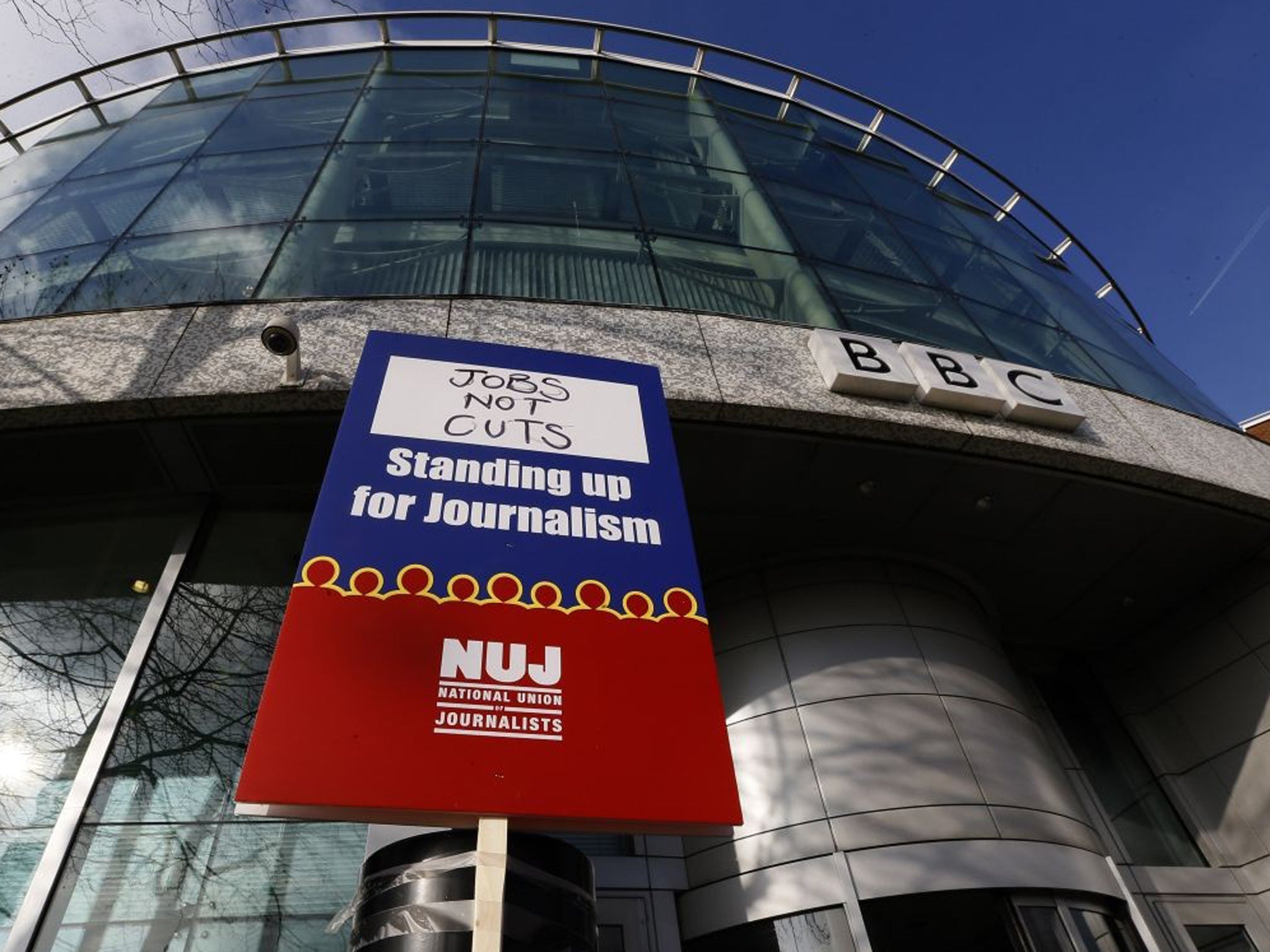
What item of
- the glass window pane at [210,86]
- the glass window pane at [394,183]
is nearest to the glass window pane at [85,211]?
the glass window pane at [394,183]

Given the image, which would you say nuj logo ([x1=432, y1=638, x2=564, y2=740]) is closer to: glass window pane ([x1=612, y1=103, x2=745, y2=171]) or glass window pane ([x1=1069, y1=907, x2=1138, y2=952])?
glass window pane ([x1=1069, y1=907, x2=1138, y2=952])

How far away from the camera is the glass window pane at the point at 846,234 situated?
8492 mm

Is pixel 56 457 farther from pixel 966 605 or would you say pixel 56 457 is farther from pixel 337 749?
pixel 966 605

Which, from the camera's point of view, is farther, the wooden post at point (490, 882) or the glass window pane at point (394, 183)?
the glass window pane at point (394, 183)

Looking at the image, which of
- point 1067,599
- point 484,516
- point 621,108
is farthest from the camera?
point 621,108

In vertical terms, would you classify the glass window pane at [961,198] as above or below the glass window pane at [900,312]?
above

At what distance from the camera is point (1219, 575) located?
7.85 m

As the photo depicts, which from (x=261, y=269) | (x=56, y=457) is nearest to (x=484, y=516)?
(x=56, y=457)

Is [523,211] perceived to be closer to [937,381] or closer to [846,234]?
[846,234]

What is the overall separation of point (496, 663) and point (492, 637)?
0.35 ft

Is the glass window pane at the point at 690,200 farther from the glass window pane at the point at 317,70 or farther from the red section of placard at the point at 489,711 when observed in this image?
the red section of placard at the point at 489,711

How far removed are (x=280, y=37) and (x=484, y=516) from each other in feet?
37.8

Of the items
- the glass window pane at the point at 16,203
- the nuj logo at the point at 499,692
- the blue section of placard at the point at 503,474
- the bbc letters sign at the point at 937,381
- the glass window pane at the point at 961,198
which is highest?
the glass window pane at the point at 961,198

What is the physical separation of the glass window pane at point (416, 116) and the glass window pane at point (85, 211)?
2.28 m
